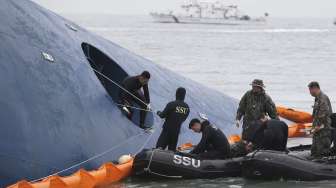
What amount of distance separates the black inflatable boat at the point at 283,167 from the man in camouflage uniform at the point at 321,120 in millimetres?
350

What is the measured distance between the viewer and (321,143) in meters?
14.2

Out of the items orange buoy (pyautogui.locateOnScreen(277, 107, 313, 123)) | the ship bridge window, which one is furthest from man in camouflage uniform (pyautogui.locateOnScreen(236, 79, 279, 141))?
orange buoy (pyautogui.locateOnScreen(277, 107, 313, 123))

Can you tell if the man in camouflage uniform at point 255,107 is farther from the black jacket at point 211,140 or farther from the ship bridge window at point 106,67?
the ship bridge window at point 106,67

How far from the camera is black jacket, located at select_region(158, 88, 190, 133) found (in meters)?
14.3

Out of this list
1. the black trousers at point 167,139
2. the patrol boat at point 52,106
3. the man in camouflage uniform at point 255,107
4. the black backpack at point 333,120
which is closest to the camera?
the patrol boat at point 52,106

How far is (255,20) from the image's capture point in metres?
153

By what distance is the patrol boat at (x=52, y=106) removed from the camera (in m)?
12.3

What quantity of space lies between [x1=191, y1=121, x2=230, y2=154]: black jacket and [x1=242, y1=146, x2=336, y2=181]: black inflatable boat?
19.9 inches

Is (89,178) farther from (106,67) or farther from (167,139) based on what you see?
(106,67)

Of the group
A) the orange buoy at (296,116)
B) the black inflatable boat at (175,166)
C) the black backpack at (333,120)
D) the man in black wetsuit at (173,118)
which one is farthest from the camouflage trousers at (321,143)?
the orange buoy at (296,116)

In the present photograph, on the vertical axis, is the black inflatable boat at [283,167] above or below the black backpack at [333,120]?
below

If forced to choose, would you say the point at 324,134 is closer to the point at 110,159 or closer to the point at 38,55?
the point at 110,159

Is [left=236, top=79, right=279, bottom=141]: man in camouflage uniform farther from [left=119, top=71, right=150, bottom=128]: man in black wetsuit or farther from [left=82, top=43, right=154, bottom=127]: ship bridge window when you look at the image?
[left=82, top=43, right=154, bottom=127]: ship bridge window

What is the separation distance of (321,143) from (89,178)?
4405 mm
